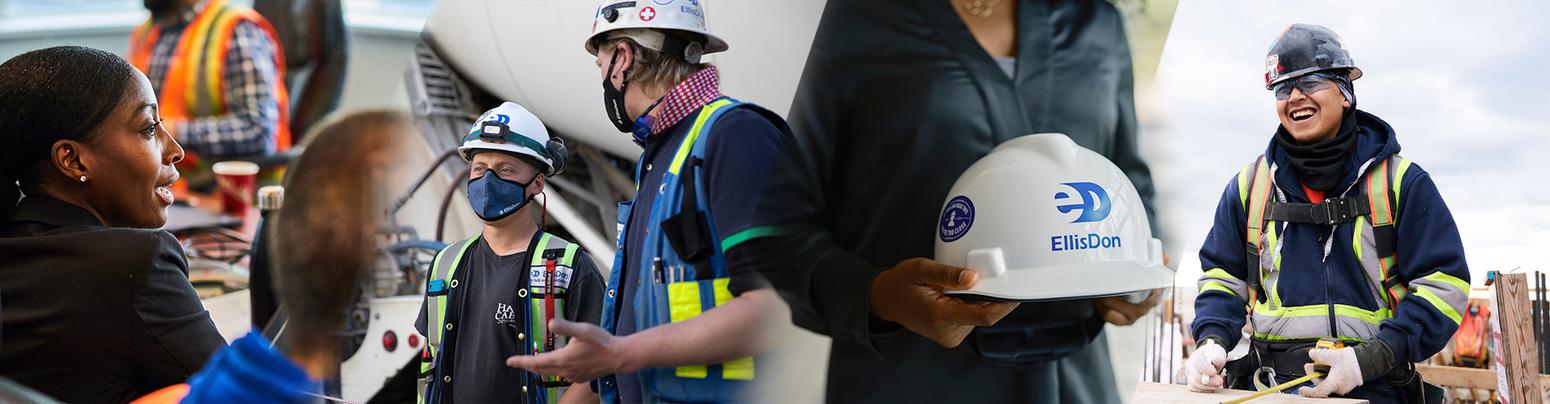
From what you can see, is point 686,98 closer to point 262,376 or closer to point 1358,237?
point 262,376

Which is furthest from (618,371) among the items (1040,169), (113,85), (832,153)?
(113,85)

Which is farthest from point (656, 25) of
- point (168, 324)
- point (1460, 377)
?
point (1460, 377)

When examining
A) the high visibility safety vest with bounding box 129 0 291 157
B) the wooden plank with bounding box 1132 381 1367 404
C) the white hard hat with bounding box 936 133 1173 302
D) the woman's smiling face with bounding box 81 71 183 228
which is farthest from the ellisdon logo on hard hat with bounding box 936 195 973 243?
the wooden plank with bounding box 1132 381 1367 404

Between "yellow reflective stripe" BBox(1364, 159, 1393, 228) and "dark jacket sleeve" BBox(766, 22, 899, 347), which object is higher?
"dark jacket sleeve" BBox(766, 22, 899, 347)

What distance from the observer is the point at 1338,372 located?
325 centimetres

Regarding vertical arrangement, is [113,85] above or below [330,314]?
above

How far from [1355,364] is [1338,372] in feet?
0.15

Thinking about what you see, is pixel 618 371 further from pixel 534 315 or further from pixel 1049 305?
pixel 1049 305

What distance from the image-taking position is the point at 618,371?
88cm

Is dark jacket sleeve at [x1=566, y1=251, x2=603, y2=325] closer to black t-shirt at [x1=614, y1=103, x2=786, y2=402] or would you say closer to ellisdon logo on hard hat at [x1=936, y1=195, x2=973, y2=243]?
black t-shirt at [x1=614, y1=103, x2=786, y2=402]

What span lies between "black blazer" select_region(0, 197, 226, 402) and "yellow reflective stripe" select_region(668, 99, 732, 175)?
695 millimetres

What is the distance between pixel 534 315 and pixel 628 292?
0.13m

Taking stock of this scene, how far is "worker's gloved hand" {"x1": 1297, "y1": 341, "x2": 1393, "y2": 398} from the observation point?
3.23 meters

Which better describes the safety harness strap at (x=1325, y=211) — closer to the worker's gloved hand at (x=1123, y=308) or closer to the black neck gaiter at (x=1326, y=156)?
the black neck gaiter at (x=1326, y=156)
